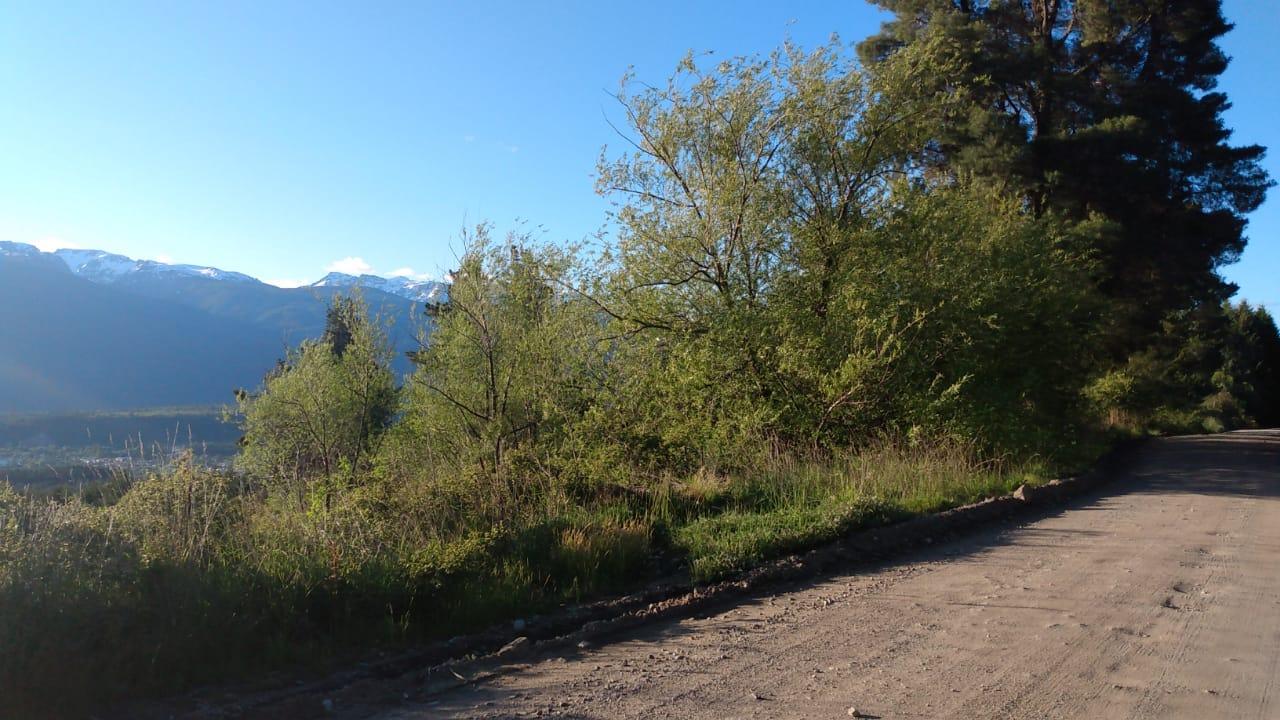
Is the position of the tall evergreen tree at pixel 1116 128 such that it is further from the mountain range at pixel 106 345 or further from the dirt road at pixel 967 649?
the mountain range at pixel 106 345

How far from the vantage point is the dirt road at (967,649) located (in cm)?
436

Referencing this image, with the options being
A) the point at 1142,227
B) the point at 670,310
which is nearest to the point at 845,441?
the point at 670,310

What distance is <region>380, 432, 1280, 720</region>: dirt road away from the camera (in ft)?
14.3

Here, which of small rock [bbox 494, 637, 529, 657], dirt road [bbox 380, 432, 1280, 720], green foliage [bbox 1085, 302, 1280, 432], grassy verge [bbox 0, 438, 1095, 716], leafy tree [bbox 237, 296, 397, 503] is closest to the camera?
dirt road [bbox 380, 432, 1280, 720]

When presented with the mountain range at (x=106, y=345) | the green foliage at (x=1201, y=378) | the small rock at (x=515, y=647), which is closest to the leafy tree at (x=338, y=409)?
the small rock at (x=515, y=647)

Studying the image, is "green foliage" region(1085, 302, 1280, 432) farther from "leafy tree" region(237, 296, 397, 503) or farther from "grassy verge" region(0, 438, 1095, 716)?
"leafy tree" region(237, 296, 397, 503)

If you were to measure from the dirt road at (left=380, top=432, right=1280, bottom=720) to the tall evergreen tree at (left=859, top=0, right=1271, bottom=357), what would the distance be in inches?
632

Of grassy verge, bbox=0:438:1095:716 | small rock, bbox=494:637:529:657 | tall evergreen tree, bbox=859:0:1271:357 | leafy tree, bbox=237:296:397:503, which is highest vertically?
tall evergreen tree, bbox=859:0:1271:357

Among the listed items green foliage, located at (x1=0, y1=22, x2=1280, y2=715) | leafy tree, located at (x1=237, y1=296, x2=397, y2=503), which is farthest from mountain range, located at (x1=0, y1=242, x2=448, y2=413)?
green foliage, located at (x1=0, y1=22, x2=1280, y2=715)

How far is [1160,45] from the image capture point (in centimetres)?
2428

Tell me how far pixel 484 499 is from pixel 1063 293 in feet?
41.7

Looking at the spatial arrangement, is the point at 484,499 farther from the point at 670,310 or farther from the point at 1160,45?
the point at 1160,45

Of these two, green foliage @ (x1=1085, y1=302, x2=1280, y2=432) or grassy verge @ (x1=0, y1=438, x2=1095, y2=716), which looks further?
green foliage @ (x1=1085, y1=302, x2=1280, y2=432)

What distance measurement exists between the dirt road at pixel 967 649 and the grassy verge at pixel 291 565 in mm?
1180
